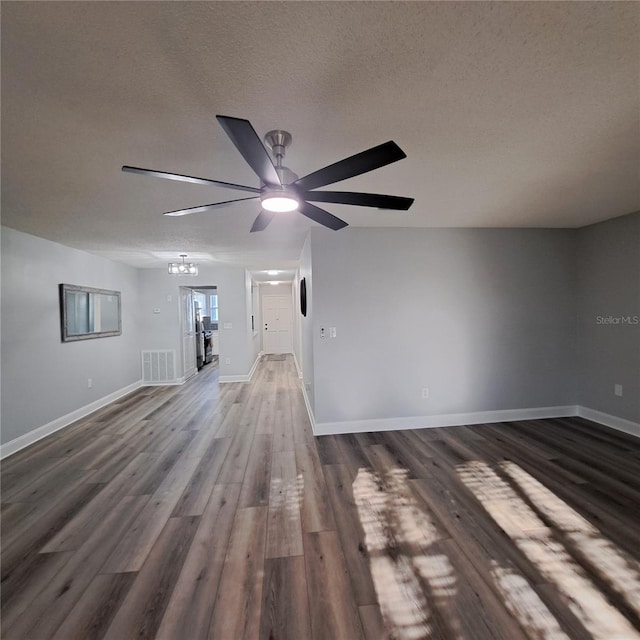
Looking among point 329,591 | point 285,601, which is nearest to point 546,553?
point 329,591

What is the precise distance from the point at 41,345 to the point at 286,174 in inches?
149

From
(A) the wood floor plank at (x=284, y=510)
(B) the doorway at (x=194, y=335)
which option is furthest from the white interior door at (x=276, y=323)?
(A) the wood floor plank at (x=284, y=510)

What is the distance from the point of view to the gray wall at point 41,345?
3123 millimetres

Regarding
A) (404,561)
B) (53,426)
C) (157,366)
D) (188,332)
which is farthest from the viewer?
(188,332)

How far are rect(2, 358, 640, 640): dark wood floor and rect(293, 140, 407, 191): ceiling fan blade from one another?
2068 millimetres

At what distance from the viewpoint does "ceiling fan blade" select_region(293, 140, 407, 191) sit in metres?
1.19

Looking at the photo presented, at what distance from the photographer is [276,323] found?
400 inches

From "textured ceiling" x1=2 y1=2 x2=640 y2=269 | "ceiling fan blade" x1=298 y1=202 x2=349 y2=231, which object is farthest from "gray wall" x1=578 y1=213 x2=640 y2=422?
"ceiling fan blade" x1=298 y1=202 x2=349 y2=231

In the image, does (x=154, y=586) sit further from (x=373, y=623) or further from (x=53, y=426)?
(x=53, y=426)

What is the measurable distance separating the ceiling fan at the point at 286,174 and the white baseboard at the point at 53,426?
3.27 m

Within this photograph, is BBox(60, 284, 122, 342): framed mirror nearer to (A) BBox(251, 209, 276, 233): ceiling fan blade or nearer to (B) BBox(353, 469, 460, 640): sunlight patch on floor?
(A) BBox(251, 209, 276, 233): ceiling fan blade

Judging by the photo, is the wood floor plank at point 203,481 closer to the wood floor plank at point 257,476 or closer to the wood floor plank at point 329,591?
the wood floor plank at point 257,476

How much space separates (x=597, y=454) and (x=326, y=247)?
Result: 341 cm

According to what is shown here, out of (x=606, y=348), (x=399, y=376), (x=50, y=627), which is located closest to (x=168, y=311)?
(x=399, y=376)
